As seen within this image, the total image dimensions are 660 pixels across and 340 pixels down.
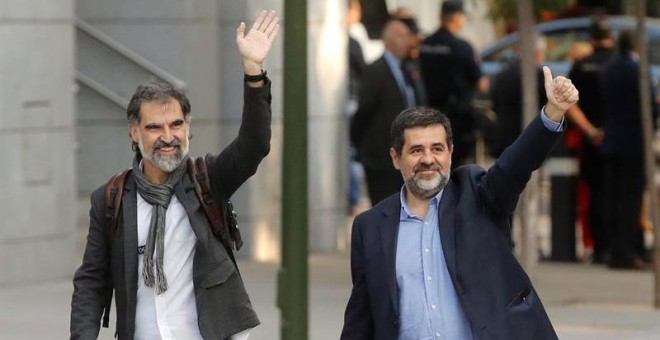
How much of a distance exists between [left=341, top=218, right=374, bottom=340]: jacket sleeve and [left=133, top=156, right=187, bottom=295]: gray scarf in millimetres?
605

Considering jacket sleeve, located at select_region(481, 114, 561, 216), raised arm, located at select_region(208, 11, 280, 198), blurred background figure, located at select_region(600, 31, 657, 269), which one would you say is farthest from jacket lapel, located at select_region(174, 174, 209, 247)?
blurred background figure, located at select_region(600, 31, 657, 269)

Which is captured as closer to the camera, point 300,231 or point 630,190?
point 300,231

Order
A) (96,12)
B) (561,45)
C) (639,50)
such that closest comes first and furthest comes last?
(639,50), (96,12), (561,45)

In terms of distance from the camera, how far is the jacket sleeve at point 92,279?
18.2 ft

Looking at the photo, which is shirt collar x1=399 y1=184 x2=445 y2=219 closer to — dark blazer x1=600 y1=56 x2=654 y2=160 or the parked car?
dark blazer x1=600 y1=56 x2=654 y2=160

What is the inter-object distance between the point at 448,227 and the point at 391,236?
0.19m

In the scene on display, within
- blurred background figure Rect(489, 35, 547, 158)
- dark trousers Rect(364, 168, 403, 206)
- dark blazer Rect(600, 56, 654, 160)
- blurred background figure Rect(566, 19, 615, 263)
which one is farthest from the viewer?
blurred background figure Rect(566, 19, 615, 263)

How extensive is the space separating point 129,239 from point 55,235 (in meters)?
6.95

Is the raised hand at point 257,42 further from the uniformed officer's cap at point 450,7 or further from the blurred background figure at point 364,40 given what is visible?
the blurred background figure at point 364,40

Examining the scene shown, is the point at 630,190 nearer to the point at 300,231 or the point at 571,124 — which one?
the point at 571,124

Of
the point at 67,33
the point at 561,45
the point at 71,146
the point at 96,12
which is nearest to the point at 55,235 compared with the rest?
the point at 71,146

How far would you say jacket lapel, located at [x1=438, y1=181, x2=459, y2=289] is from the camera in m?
5.24

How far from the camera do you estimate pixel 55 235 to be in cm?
1227

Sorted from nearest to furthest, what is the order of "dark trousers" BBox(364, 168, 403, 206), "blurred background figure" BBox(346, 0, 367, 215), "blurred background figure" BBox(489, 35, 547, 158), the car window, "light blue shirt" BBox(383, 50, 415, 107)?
1. "dark trousers" BBox(364, 168, 403, 206)
2. "light blue shirt" BBox(383, 50, 415, 107)
3. "blurred background figure" BBox(489, 35, 547, 158)
4. "blurred background figure" BBox(346, 0, 367, 215)
5. the car window
